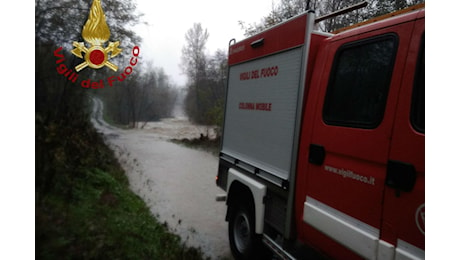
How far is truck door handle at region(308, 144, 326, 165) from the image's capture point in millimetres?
2388

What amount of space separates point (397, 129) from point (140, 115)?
31943 millimetres

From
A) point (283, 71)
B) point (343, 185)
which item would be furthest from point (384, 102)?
Answer: point (283, 71)

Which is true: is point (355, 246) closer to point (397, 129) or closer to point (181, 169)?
point (397, 129)

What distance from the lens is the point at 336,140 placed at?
7.45ft

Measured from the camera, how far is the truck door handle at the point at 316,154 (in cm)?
239

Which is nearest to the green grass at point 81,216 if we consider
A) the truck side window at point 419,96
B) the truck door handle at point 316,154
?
the truck door handle at point 316,154

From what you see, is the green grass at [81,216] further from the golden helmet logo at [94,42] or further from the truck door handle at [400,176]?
the truck door handle at [400,176]

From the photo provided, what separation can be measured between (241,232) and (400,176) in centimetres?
255

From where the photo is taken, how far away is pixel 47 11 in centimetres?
291

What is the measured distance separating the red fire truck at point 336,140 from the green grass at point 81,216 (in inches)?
54.4

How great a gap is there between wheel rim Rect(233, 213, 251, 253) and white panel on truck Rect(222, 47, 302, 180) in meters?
0.78

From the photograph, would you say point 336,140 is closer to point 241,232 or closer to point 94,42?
point 241,232

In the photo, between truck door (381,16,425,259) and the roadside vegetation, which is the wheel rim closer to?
the roadside vegetation

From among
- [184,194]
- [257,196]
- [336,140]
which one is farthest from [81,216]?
[184,194]
